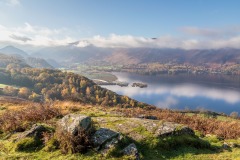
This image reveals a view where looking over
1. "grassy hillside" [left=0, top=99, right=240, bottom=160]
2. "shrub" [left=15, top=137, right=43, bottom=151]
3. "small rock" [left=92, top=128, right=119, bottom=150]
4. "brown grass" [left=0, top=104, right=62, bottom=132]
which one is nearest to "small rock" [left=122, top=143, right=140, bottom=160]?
"grassy hillside" [left=0, top=99, right=240, bottom=160]

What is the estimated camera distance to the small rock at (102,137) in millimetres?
13211

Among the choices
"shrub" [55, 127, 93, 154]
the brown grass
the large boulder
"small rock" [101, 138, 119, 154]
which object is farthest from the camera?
the brown grass

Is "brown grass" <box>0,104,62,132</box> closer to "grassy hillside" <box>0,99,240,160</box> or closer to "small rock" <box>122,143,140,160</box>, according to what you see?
"grassy hillside" <box>0,99,240,160</box>

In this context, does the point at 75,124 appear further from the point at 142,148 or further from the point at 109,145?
the point at 142,148

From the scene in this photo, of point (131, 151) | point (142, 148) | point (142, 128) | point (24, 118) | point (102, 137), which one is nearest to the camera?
point (131, 151)

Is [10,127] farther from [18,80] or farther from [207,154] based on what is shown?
[18,80]

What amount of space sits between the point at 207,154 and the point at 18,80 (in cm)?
20714

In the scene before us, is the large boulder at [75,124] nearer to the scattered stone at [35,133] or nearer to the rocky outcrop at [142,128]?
the scattered stone at [35,133]

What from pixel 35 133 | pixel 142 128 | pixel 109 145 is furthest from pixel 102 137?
pixel 35 133

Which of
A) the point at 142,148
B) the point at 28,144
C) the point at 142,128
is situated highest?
the point at 142,128

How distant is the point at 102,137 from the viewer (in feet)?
44.7

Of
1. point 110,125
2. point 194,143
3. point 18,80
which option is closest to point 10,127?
point 110,125

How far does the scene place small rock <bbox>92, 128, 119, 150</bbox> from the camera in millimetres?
13211

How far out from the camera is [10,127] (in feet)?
54.6
